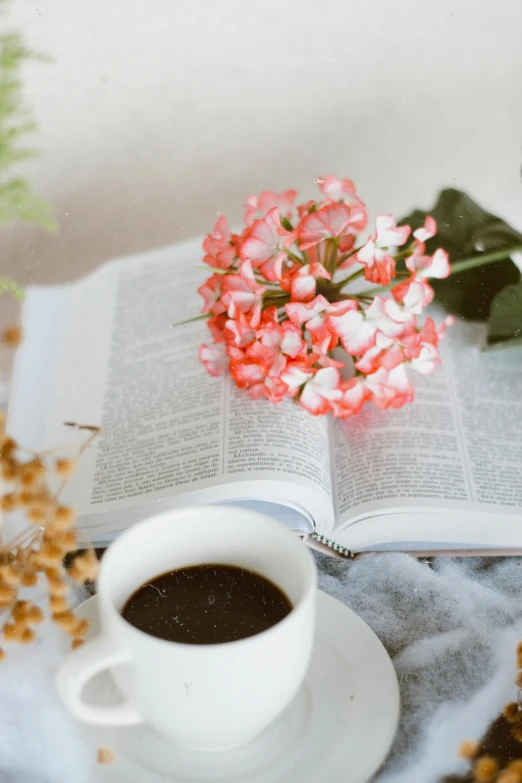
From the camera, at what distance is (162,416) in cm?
57

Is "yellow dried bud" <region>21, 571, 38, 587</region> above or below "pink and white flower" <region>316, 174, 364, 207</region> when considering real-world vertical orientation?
below

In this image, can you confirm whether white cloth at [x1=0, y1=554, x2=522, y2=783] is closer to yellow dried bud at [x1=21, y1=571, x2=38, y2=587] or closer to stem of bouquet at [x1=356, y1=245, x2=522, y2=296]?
yellow dried bud at [x1=21, y1=571, x2=38, y2=587]

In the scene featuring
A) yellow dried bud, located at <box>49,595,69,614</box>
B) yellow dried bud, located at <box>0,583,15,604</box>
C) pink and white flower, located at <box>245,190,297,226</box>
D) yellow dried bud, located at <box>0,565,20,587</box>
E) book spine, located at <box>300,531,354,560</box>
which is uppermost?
pink and white flower, located at <box>245,190,297,226</box>

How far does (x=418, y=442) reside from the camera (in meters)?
0.56

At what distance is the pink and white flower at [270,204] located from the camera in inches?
21.5

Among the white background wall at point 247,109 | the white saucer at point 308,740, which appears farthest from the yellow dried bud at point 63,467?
the white background wall at point 247,109

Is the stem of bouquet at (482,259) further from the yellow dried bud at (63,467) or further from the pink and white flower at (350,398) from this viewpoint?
the yellow dried bud at (63,467)

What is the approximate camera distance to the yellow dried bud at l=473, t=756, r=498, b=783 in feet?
1.11

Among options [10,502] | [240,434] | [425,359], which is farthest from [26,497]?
[425,359]

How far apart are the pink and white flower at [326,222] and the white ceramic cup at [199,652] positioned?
236mm

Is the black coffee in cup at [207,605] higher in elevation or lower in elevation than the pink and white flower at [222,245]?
lower

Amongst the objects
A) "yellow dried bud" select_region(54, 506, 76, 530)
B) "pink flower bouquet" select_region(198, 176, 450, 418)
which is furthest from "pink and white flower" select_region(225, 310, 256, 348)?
"yellow dried bud" select_region(54, 506, 76, 530)

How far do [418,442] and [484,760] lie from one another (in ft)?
0.84

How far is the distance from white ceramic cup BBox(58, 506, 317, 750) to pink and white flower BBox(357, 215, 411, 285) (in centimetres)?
23
